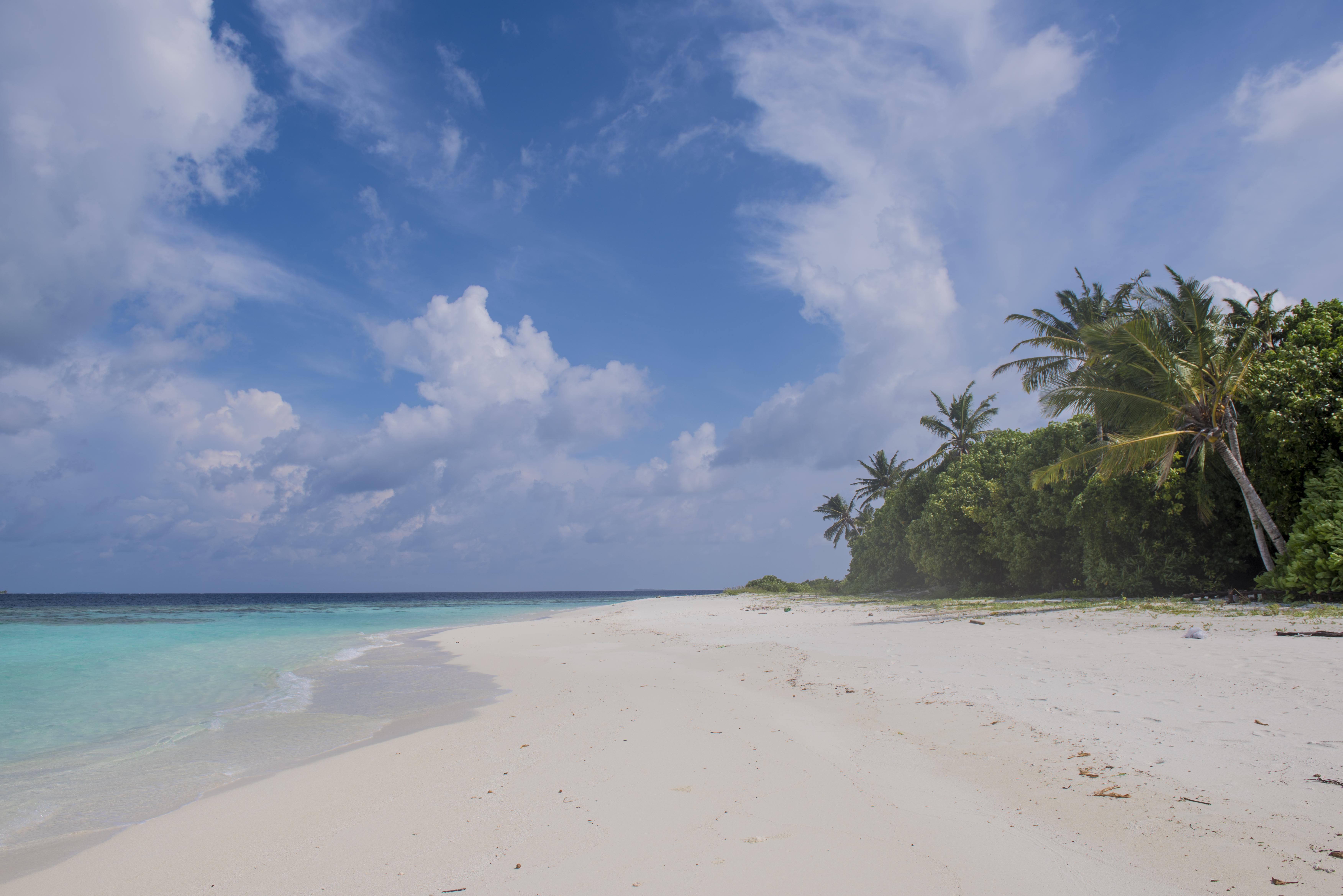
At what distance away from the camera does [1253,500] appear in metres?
14.2

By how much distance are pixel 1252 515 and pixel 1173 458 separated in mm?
2204

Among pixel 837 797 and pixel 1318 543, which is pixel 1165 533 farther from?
pixel 837 797

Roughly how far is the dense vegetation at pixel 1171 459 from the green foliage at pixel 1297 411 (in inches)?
1.3

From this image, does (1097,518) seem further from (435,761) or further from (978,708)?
(435,761)

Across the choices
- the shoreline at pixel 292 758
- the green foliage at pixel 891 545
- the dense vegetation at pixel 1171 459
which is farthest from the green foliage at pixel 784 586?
the shoreline at pixel 292 758

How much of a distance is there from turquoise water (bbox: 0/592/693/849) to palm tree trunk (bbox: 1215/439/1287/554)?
1728cm

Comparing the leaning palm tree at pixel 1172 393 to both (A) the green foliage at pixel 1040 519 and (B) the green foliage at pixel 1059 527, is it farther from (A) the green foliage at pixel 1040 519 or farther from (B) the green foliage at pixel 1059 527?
(A) the green foliage at pixel 1040 519

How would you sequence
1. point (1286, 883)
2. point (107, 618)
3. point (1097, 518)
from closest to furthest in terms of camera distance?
point (1286, 883)
point (1097, 518)
point (107, 618)

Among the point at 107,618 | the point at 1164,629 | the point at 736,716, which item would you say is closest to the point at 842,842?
the point at 736,716

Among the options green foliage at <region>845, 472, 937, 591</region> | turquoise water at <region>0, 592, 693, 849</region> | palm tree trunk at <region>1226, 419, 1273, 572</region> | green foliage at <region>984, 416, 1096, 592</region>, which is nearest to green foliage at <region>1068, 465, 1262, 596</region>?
palm tree trunk at <region>1226, 419, 1273, 572</region>

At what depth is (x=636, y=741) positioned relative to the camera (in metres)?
6.05

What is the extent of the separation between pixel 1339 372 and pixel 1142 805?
16191 millimetres

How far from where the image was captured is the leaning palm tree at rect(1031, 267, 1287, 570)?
587 inches

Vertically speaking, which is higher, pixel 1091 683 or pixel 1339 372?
pixel 1339 372
